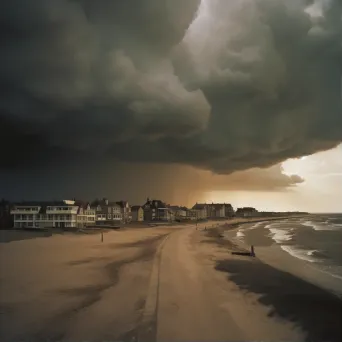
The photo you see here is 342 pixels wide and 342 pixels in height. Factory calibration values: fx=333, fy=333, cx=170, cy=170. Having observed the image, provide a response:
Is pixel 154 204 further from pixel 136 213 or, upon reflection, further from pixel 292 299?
pixel 292 299

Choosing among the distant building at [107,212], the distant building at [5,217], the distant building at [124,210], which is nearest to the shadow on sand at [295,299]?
the distant building at [5,217]

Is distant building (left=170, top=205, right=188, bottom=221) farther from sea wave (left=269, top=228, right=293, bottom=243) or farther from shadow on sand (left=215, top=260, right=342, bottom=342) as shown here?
shadow on sand (left=215, top=260, right=342, bottom=342)

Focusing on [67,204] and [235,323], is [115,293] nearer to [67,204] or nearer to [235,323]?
[235,323]

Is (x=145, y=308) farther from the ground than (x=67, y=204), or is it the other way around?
(x=67, y=204)

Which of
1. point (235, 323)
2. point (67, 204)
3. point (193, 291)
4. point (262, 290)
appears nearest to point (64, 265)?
point (193, 291)

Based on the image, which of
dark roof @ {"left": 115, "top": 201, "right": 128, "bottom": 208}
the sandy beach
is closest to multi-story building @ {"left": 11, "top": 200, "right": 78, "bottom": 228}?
dark roof @ {"left": 115, "top": 201, "right": 128, "bottom": 208}

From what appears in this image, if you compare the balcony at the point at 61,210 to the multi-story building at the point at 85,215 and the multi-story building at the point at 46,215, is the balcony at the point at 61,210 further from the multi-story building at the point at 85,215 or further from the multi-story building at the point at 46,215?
the multi-story building at the point at 85,215

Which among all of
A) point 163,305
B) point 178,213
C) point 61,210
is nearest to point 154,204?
point 178,213

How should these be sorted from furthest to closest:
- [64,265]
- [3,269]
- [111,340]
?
1. [64,265]
2. [3,269]
3. [111,340]
